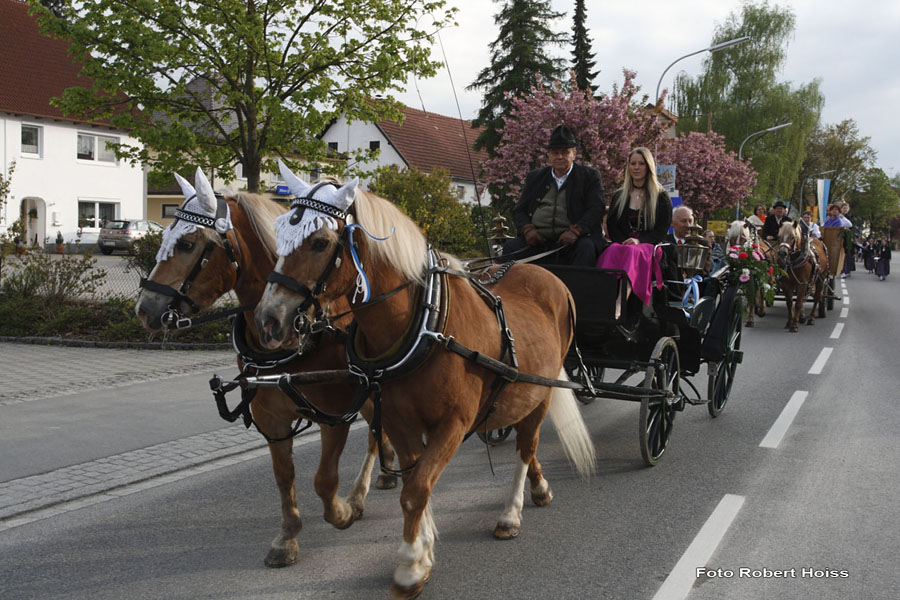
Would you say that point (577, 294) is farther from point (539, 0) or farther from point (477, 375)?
point (539, 0)

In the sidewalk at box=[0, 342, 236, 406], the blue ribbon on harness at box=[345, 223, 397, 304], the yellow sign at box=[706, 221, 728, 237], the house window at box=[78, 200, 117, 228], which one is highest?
the yellow sign at box=[706, 221, 728, 237]

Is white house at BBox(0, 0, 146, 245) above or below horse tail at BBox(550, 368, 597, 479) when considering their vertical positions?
above

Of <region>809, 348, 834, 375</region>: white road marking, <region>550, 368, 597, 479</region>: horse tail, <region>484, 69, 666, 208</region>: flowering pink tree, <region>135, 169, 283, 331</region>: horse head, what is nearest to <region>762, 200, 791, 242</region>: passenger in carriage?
<region>809, 348, 834, 375</region>: white road marking

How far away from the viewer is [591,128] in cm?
2334

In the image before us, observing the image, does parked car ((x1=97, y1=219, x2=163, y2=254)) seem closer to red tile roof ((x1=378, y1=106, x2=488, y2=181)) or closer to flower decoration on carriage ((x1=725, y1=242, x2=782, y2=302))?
red tile roof ((x1=378, y1=106, x2=488, y2=181))

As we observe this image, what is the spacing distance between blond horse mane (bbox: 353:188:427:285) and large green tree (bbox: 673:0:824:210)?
147 ft

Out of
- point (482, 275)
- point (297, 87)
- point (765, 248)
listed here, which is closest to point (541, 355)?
point (482, 275)

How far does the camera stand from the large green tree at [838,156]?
6619 cm

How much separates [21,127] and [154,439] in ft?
107

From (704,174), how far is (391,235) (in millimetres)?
32290

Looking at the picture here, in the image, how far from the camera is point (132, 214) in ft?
124

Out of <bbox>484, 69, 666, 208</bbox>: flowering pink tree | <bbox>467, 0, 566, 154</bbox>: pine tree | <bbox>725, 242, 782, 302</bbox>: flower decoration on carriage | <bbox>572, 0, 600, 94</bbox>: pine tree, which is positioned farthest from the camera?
<bbox>572, 0, 600, 94</bbox>: pine tree

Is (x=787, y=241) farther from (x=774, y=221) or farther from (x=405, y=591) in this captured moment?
(x=405, y=591)

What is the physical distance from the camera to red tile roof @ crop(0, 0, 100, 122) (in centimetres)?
3372
